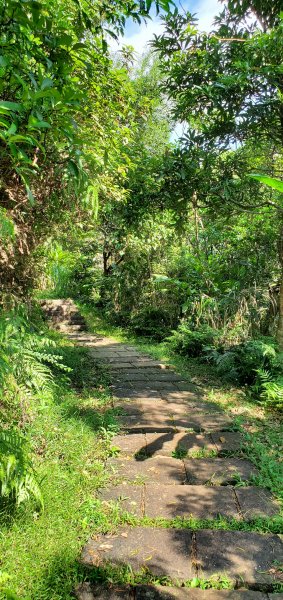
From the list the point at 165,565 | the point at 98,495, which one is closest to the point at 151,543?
the point at 165,565

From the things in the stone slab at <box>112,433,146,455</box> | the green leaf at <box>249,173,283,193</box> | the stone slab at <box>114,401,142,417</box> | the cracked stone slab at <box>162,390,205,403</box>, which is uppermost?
the green leaf at <box>249,173,283,193</box>

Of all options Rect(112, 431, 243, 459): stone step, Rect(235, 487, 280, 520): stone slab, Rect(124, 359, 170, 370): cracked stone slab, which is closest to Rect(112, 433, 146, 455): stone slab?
Rect(112, 431, 243, 459): stone step

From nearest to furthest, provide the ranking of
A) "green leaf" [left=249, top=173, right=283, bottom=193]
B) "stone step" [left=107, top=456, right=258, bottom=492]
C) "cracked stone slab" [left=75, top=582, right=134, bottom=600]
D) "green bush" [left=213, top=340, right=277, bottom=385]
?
"green leaf" [left=249, top=173, right=283, bottom=193] → "cracked stone slab" [left=75, top=582, right=134, bottom=600] → "stone step" [left=107, top=456, right=258, bottom=492] → "green bush" [left=213, top=340, right=277, bottom=385]

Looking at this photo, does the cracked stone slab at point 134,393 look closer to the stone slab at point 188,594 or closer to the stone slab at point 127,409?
the stone slab at point 127,409

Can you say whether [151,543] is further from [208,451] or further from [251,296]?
[251,296]

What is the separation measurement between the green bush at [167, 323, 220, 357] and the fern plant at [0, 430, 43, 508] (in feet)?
12.3

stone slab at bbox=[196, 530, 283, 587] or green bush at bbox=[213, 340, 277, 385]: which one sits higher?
green bush at bbox=[213, 340, 277, 385]

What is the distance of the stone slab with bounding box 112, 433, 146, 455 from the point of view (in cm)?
305

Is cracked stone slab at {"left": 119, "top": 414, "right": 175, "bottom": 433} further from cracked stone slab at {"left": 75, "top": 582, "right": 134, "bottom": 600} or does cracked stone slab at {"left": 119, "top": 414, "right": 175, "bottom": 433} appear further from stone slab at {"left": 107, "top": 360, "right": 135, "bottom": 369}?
stone slab at {"left": 107, "top": 360, "right": 135, "bottom": 369}

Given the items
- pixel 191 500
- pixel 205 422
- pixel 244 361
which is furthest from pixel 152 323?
pixel 191 500

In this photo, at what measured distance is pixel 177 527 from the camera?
7.16 ft

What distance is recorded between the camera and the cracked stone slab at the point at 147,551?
1.88 meters

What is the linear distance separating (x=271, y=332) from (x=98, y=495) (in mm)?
4113

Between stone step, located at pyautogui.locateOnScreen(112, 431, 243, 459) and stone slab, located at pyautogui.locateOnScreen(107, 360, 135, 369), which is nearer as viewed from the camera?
stone step, located at pyautogui.locateOnScreen(112, 431, 243, 459)
